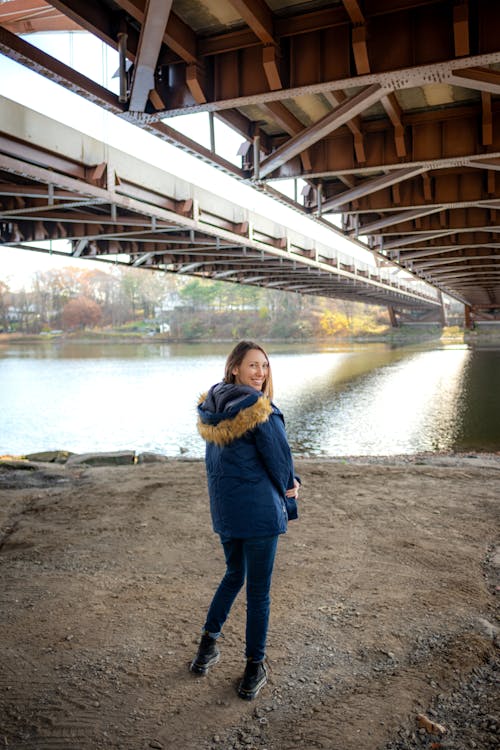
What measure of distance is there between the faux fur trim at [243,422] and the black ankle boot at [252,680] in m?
1.14

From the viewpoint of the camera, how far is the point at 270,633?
3.37 metres

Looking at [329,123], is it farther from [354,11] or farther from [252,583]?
[252,583]

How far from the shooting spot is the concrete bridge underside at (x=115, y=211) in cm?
891

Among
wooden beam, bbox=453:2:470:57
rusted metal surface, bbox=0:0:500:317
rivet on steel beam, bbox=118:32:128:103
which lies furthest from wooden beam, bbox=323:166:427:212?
rivet on steel beam, bbox=118:32:128:103

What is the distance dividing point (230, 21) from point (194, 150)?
6.32 ft

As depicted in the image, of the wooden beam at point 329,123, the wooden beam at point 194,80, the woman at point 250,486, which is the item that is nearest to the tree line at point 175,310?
the wooden beam at point 329,123

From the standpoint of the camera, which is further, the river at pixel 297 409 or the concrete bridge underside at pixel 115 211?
the river at pixel 297 409

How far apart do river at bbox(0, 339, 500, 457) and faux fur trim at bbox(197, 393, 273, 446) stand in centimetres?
993

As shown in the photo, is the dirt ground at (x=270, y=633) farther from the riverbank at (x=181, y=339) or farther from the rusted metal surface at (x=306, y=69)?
the riverbank at (x=181, y=339)

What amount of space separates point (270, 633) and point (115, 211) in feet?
35.6

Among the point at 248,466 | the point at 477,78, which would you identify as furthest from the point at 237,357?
the point at 477,78

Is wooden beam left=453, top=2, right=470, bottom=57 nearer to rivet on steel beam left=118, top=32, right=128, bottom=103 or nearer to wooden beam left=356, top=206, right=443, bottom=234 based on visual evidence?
rivet on steel beam left=118, top=32, right=128, bottom=103

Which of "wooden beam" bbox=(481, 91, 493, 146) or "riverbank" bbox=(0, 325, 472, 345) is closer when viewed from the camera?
"wooden beam" bbox=(481, 91, 493, 146)

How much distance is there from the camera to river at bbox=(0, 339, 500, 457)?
14242mm
